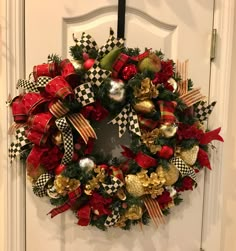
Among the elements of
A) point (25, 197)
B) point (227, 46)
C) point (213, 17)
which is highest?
point (213, 17)

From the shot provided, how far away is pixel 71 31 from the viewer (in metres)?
1.21

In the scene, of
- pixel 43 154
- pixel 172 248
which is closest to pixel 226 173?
pixel 172 248

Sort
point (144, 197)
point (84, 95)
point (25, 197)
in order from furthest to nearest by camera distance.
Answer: point (25, 197) < point (144, 197) < point (84, 95)

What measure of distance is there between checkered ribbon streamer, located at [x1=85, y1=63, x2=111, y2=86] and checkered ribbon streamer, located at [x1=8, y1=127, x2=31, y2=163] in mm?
271

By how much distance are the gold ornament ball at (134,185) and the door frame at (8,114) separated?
0.32 meters

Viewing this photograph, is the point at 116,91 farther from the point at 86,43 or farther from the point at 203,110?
the point at 203,110

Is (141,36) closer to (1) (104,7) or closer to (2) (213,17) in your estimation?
(1) (104,7)

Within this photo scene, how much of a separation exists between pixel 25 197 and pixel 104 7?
72 cm

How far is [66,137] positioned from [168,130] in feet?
1.02

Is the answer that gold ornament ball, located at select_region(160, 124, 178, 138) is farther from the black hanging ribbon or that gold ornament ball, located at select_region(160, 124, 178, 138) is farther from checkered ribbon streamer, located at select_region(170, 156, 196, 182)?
the black hanging ribbon

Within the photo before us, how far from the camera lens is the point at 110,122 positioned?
1138 millimetres

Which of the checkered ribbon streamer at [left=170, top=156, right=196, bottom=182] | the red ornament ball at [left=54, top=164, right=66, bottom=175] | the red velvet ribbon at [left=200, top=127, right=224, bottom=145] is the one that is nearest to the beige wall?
the red velvet ribbon at [left=200, top=127, right=224, bottom=145]

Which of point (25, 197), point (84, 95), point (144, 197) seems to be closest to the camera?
point (84, 95)

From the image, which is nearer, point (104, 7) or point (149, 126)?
point (149, 126)
